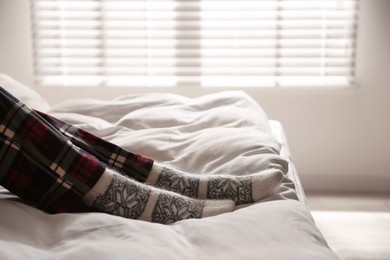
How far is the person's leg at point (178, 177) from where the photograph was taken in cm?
130

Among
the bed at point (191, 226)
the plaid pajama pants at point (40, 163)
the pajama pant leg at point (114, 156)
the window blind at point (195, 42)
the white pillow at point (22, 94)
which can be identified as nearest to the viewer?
the bed at point (191, 226)

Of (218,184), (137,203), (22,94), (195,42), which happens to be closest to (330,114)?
(195,42)

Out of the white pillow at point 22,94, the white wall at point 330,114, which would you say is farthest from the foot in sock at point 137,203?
the white wall at point 330,114

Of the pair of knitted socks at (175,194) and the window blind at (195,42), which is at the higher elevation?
the window blind at (195,42)

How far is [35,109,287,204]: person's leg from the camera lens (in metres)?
1.30

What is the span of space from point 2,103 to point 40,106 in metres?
0.86

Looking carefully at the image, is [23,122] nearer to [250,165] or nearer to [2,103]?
[2,103]

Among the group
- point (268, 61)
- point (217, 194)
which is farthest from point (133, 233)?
point (268, 61)

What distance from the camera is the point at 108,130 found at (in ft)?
5.79

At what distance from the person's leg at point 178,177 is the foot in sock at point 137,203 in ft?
0.23

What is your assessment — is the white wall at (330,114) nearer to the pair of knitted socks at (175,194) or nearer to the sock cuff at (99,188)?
the pair of knitted socks at (175,194)

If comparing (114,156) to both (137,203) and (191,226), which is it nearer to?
(137,203)

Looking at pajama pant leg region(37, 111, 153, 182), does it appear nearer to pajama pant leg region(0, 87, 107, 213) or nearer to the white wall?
pajama pant leg region(0, 87, 107, 213)

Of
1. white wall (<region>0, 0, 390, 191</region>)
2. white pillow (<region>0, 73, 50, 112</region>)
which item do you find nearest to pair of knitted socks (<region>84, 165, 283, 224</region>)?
white pillow (<region>0, 73, 50, 112</region>)
